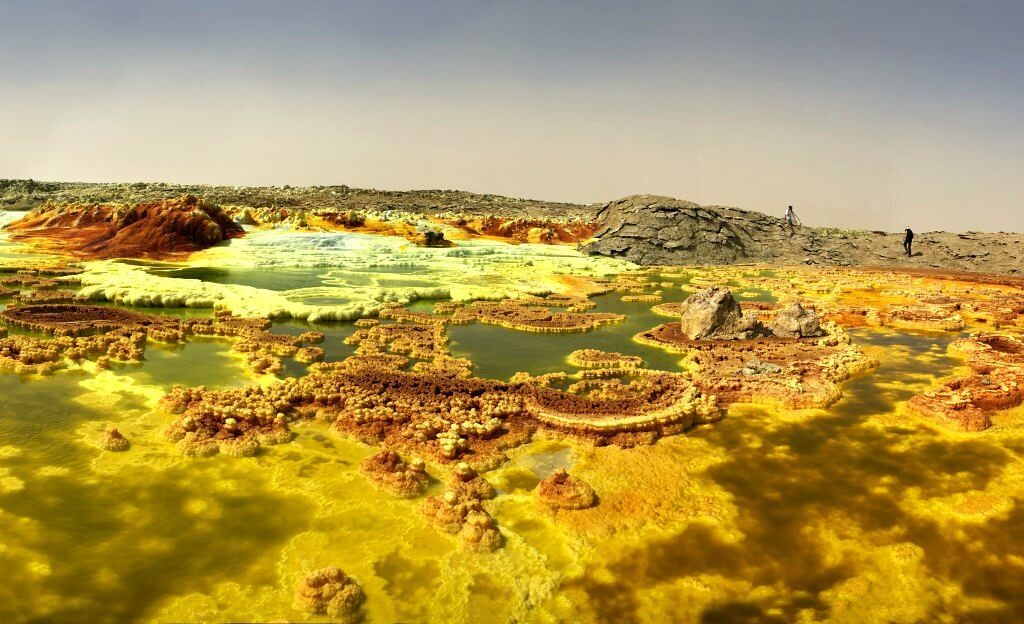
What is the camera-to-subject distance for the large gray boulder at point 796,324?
2302cm

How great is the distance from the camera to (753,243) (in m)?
66.5

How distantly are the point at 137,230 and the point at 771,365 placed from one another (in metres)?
48.5

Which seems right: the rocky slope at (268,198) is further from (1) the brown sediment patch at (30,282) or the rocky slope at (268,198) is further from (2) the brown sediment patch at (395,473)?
(2) the brown sediment patch at (395,473)

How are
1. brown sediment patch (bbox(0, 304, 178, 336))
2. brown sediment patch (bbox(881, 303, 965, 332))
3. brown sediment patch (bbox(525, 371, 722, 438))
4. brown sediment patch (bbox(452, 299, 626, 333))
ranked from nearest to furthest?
1. brown sediment patch (bbox(525, 371, 722, 438))
2. brown sediment patch (bbox(0, 304, 178, 336))
3. brown sediment patch (bbox(452, 299, 626, 333))
4. brown sediment patch (bbox(881, 303, 965, 332))

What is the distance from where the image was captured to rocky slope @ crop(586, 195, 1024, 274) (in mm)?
59156

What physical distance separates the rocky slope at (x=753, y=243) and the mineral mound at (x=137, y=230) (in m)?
36.7

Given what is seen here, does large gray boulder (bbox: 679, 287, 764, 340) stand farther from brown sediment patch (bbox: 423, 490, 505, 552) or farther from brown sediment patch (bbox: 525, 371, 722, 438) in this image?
brown sediment patch (bbox: 423, 490, 505, 552)

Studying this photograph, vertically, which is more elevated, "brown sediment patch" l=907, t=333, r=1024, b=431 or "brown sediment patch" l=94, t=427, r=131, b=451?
"brown sediment patch" l=907, t=333, r=1024, b=431

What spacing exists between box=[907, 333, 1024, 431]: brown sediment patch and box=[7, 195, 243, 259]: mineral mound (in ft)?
153

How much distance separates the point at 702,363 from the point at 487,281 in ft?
65.3

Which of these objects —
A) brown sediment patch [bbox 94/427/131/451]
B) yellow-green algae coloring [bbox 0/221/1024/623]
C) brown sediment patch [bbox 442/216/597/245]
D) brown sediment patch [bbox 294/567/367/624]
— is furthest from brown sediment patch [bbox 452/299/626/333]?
brown sediment patch [bbox 442/216/597/245]

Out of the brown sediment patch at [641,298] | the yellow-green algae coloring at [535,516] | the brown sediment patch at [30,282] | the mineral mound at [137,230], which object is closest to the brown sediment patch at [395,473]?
the yellow-green algae coloring at [535,516]

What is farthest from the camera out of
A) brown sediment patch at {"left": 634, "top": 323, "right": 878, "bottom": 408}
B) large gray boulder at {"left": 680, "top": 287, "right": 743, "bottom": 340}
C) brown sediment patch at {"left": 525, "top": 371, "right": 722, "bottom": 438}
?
large gray boulder at {"left": 680, "top": 287, "right": 743, "bottom": 340}

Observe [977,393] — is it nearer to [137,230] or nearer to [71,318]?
[71,318]
